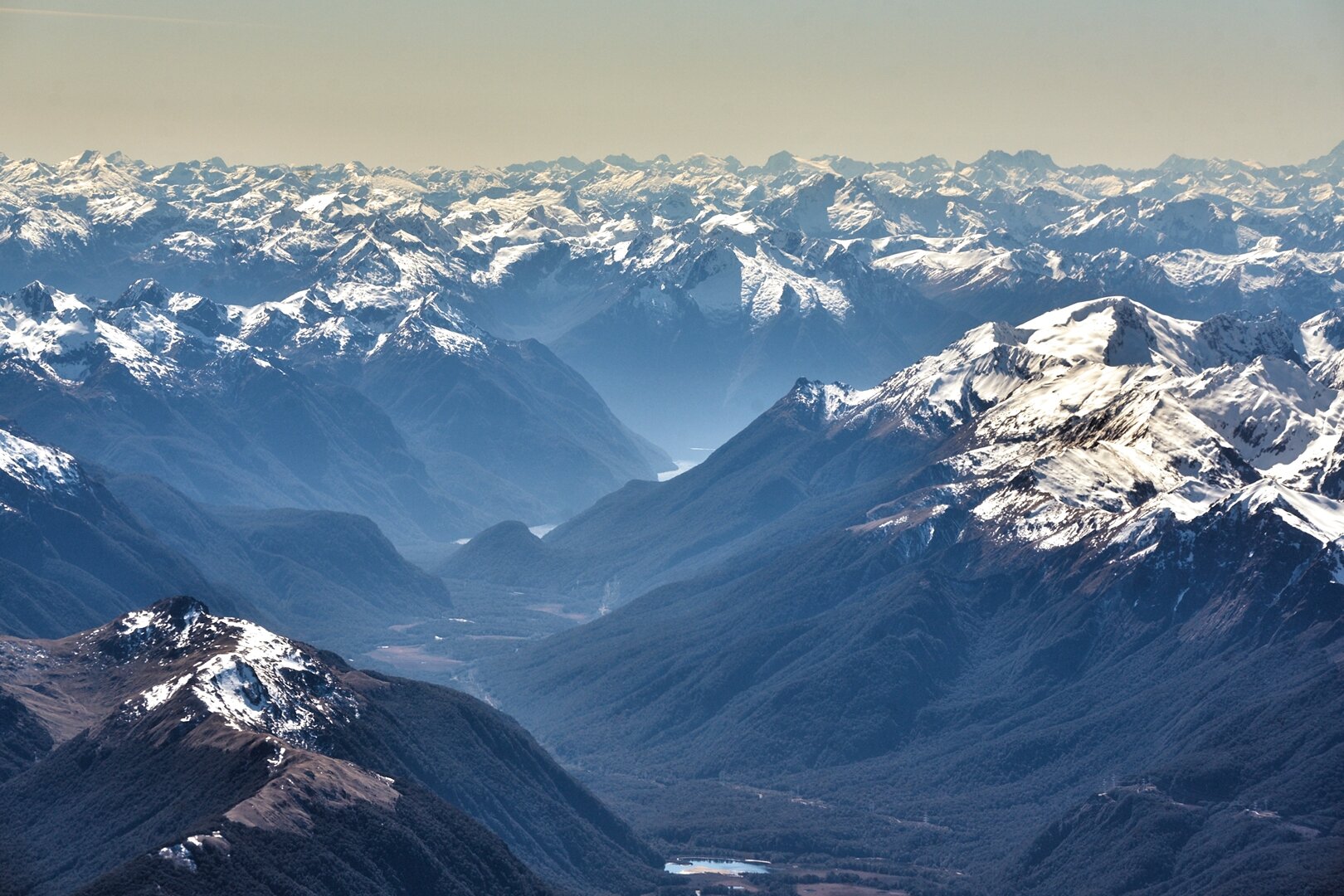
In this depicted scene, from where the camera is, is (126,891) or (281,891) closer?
(126,891)
